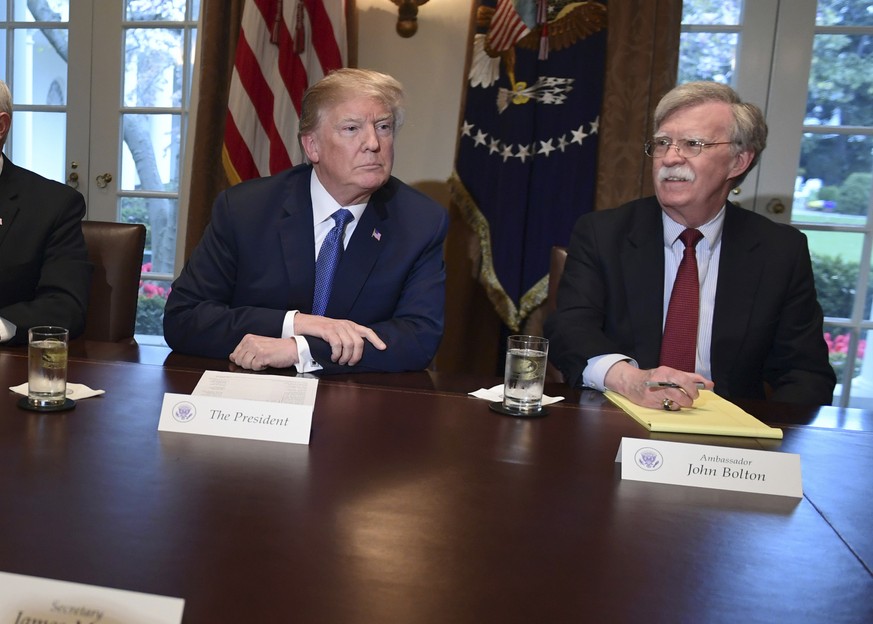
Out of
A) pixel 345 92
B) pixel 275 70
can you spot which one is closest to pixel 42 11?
pixel 275 70

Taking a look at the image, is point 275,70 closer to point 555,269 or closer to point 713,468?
point 555,269

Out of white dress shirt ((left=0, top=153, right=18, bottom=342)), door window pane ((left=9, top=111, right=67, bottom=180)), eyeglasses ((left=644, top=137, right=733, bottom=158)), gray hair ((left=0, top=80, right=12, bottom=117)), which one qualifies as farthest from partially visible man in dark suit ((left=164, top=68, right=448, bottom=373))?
door window pane ((left=9, top=111, right=67, bottom=180))

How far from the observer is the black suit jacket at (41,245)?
2.23 metres

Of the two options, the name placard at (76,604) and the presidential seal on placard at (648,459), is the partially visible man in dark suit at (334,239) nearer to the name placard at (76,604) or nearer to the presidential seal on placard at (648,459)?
the presidential seal on placard at (648,459)

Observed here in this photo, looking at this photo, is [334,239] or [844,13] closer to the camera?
[334,239]

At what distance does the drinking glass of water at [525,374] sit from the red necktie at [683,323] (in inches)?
27.9

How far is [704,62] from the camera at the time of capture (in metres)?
3.49

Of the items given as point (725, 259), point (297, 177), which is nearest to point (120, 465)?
point (297, 177)

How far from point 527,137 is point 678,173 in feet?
4.01

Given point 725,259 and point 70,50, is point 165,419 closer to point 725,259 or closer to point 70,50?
point 725,259

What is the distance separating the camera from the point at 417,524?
907 millimetres

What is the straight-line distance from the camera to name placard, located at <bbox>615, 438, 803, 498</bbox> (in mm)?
1118

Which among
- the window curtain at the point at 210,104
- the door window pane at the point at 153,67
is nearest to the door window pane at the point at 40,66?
the door window pane at the point at 153,67

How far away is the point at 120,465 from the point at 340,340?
2.36 feet
